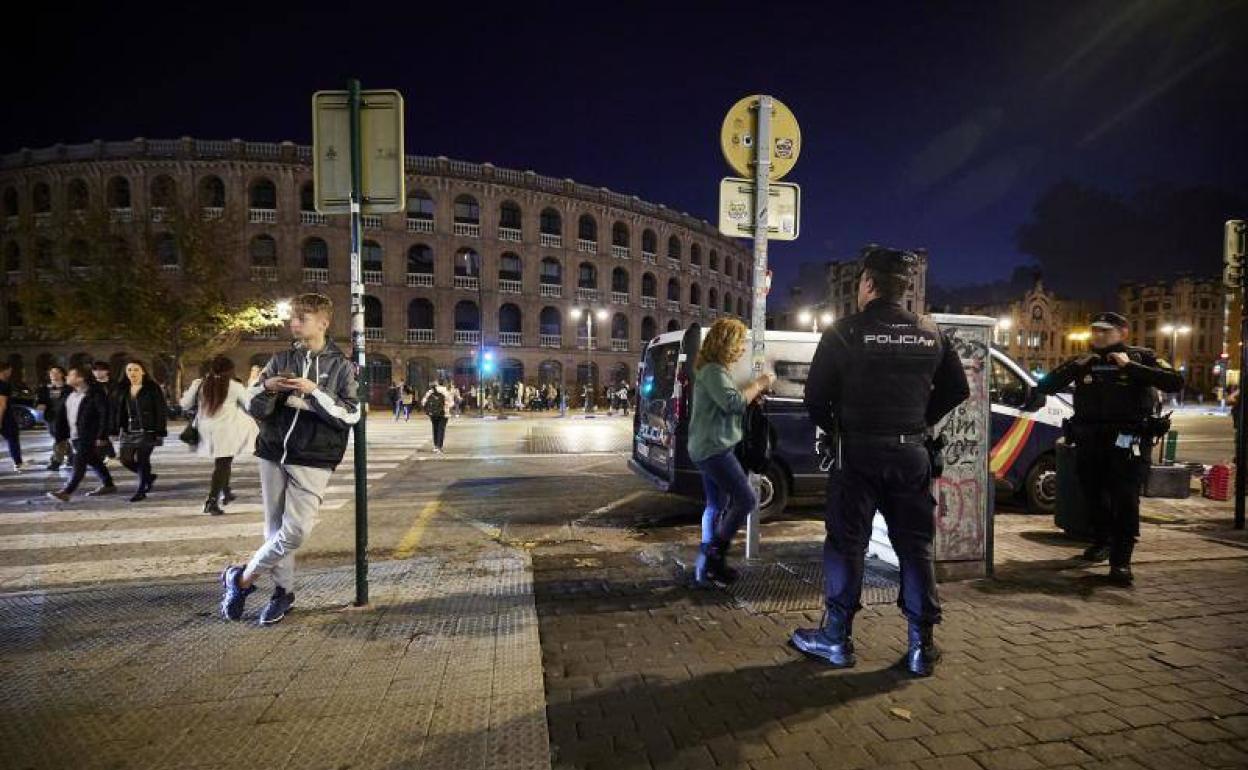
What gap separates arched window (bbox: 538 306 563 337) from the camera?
39.5m

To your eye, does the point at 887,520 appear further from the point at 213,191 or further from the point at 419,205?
the point at 213,191

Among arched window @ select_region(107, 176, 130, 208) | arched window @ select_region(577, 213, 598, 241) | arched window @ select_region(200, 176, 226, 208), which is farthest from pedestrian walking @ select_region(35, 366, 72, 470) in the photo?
arched window @ select_region(577, 213, 598, 241)

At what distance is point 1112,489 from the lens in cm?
461

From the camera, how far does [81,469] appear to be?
7516mm

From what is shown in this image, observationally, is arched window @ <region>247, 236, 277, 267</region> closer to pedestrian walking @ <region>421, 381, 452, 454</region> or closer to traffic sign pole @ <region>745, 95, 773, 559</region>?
pedestrian walking @ <region>421, 381, 452, 454</region>

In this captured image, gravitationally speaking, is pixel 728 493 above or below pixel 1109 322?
below

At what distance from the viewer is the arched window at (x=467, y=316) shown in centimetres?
3733

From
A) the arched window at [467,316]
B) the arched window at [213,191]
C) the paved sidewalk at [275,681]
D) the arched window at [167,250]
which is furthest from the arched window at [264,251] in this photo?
the paved sidewalk at [275,681]

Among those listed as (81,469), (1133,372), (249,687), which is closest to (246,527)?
(81,469)

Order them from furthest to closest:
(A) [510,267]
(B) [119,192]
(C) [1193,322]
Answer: (C) [1193,322], (A) [510,267], (B) [119,192]

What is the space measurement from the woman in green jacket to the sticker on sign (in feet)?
3.12

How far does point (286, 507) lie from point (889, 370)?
3.55 metres

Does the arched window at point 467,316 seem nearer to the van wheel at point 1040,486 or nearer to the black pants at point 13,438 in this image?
the black pants at point 13,438

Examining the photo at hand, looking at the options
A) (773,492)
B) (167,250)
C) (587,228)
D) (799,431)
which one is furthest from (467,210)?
(773,492)
